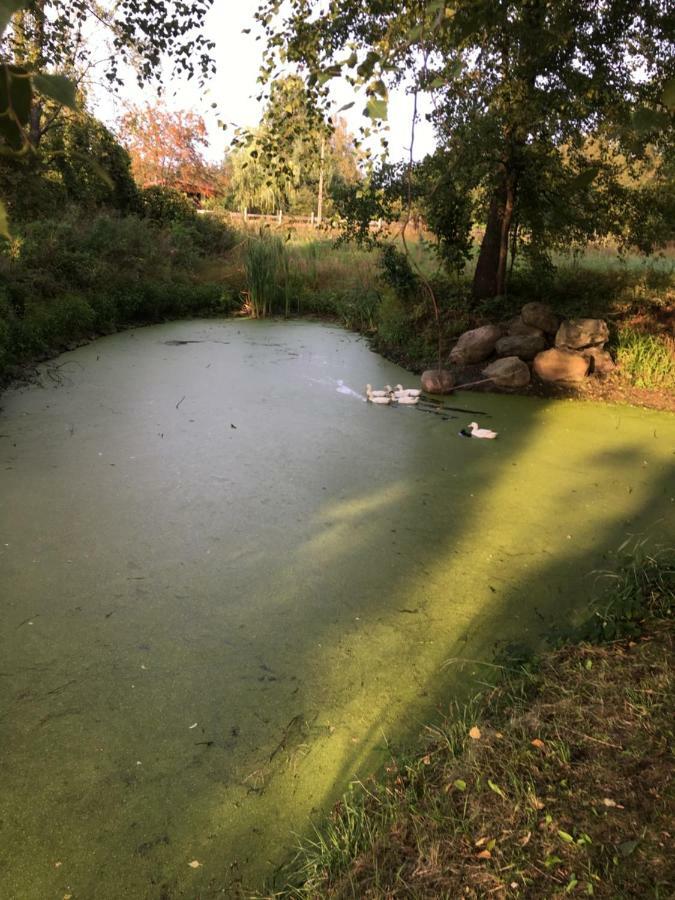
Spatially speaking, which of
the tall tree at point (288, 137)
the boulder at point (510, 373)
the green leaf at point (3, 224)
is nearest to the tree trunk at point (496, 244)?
the boulder at point (510, 373)

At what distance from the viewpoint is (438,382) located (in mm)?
4293

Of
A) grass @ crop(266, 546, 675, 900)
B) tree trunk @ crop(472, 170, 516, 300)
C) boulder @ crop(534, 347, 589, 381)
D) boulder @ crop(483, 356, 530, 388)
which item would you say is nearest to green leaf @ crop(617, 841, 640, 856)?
grass @ crop(266, 546, 675, 900)

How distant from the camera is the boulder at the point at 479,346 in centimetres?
481

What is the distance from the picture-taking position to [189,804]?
1236mm

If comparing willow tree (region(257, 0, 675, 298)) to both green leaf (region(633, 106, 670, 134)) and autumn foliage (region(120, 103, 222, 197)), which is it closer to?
green leaf (region(633, 106, 670, 134))

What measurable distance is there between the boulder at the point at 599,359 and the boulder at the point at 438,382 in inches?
40.5

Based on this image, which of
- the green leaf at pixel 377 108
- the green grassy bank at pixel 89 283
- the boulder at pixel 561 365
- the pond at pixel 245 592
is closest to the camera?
the green leaf at pixel 377 108

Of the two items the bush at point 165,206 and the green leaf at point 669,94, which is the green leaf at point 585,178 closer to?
the green leaf at point 669,94

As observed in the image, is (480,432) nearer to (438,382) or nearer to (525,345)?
(438,382)

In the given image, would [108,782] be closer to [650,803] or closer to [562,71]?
[650,803]

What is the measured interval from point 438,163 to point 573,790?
14.8 feet

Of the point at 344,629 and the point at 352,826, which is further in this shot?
the point at 344,629

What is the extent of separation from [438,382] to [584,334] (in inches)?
45.0

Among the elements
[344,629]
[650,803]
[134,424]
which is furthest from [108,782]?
[134,424]
